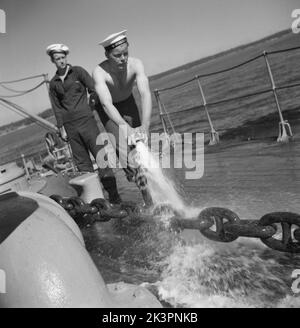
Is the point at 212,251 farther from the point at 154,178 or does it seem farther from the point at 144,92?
the point at 144,92

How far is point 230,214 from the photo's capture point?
273cm

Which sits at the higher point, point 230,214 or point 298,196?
point 230,214

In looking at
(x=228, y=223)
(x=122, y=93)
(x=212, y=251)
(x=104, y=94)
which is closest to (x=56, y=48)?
(x=122, y=93)

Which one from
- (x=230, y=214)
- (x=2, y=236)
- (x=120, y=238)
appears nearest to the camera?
(x=2, y=236)

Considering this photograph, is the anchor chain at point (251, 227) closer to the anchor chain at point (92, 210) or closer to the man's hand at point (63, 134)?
the anchor chain at point (92, 210)

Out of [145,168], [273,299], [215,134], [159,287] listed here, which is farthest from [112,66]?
[215,134]

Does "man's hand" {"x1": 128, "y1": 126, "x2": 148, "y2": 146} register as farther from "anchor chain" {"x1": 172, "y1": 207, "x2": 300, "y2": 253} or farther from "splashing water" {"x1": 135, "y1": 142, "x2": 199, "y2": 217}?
"anchor chain" {"x1": 172, "y1": 207, "x2": 300, "y2": 253}

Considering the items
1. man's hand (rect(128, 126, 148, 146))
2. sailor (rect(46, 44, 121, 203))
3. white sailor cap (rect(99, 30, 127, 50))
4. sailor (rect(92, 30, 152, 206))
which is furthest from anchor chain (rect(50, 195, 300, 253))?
sailor (rect(46, 44, 121, 203))

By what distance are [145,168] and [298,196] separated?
1.45 meters

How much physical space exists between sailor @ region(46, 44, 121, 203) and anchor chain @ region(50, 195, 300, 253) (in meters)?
1.64

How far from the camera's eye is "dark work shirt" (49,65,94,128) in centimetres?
541

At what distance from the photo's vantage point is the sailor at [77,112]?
5406 mm

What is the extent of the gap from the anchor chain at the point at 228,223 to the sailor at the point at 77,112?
64.4 inches

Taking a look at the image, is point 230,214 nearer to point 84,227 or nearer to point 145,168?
point 145,168
